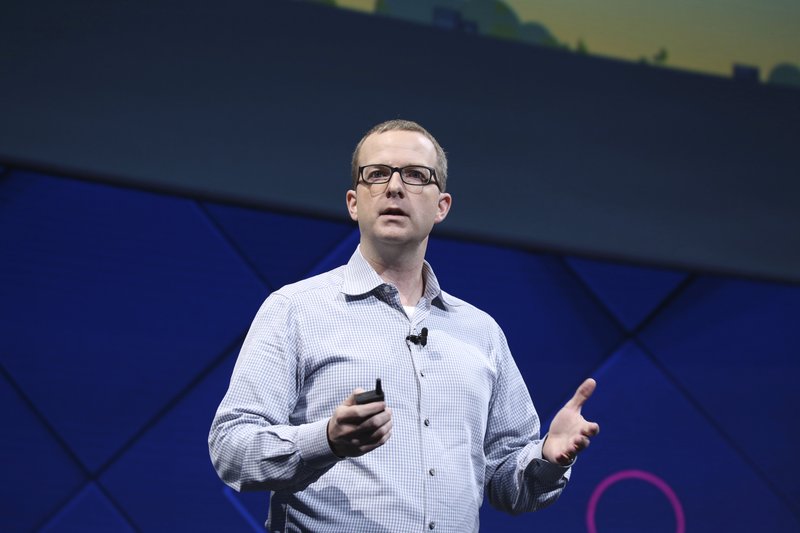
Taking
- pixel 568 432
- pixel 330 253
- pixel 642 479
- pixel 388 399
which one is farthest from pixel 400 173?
pixel 642 479

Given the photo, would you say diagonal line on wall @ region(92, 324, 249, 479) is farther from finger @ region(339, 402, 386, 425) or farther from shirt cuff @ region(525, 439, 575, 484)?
finger @ region(339, 402, 386, 425)

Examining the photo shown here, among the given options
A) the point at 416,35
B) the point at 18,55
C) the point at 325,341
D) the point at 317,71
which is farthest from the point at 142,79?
the point at 325,341

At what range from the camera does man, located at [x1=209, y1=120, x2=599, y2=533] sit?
1.41 meters

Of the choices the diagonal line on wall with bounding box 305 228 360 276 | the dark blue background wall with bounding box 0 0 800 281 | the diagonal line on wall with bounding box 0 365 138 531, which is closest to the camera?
the diagonal line on wall with bounding box 0 365 138 531

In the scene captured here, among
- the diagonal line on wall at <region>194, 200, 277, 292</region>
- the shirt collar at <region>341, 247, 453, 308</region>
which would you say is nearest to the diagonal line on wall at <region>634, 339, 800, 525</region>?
the diagonal line on wall at <region>194, 200, 277, 292</region>

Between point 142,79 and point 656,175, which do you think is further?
point 656,175

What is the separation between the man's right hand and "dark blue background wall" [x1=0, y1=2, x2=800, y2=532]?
145 cm

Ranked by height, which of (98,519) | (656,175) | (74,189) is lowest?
(98,519)

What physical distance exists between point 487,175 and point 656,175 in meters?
0.61

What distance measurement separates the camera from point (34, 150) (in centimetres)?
259

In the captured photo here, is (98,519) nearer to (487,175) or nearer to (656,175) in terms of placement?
(487,175)

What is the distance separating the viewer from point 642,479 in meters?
2.95

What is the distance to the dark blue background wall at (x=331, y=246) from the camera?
259 cm

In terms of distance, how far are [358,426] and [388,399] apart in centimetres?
28
